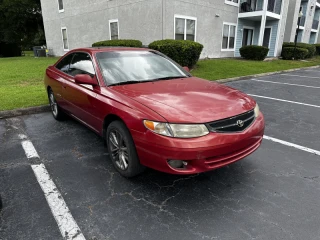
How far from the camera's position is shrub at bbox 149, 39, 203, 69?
10180 mm

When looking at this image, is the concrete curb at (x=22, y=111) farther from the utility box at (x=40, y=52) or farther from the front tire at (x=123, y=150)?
the utility box at (x=40, y=52)

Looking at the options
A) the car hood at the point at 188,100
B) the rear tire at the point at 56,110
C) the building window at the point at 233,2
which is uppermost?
the building window at the point at 233,2

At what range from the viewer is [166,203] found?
8.36ft

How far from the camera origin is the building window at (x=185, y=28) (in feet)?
43.0

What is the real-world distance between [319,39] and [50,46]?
33.5 m

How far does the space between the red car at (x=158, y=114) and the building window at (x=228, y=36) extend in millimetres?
14070

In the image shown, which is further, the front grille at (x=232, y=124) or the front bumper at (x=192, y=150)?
the front grille at (x=232, y=124)

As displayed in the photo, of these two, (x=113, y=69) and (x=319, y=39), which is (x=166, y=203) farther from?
(x=319, y=39)

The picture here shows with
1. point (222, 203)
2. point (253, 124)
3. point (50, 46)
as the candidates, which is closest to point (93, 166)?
point (222, 203)

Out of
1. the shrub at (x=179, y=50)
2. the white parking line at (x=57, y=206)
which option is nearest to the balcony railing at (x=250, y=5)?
the shrub at (x=179, y=50)

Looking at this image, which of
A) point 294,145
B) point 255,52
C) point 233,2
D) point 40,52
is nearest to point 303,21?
point 233,2

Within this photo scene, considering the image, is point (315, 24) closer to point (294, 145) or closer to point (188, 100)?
point (294, 145)

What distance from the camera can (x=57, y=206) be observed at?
2.48 meters

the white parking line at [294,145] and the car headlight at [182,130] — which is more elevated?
the car headlight at [182,130]
